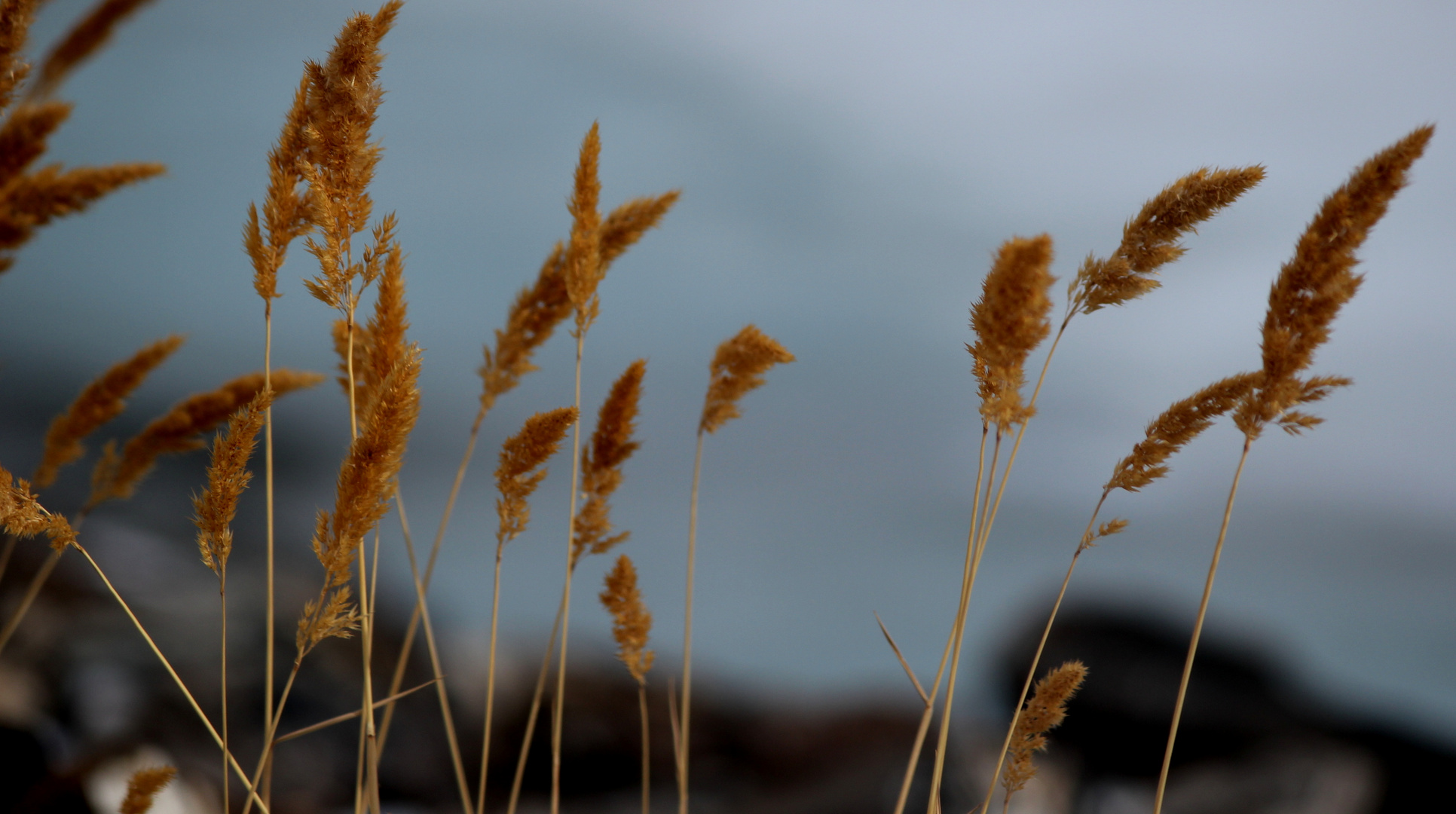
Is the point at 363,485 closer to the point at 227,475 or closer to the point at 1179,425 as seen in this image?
the point at 227,475

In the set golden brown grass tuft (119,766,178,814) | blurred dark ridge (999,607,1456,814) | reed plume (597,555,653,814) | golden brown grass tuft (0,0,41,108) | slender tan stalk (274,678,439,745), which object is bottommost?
blurred dark ridge (999,607,1456,814)

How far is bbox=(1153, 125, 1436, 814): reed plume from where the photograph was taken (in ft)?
2.92

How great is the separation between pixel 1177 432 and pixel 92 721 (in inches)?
174

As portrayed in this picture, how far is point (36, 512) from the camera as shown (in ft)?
3.32

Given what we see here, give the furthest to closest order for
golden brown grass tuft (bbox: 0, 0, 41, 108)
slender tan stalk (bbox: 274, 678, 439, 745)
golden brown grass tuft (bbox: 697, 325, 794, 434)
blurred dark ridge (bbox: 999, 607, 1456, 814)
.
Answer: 1. blurred dark ridge (bbox: 999, 607, 1456, 814)
2. golden brown grass tuft (bbox: 697, 325, 794, 434)
3. golden brown grass tuft (bbox: 0, 0, 41, 108)
4. slender tan stalk (bbox: 274, 678, 439, 745)

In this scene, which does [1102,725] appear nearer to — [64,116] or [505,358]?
[505,358]

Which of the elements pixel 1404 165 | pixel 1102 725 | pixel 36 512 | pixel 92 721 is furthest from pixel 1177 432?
pixel 1102 725

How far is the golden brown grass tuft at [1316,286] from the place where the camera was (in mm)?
889

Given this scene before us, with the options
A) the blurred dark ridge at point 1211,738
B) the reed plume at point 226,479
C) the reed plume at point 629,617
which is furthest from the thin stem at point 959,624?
the blurred dark ridge at point 1211,738

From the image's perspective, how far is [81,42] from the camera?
4.30 ft

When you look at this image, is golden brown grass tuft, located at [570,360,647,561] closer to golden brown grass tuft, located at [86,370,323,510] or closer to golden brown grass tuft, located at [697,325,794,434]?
golden brown grass tuft, located at [697,325,794,434]

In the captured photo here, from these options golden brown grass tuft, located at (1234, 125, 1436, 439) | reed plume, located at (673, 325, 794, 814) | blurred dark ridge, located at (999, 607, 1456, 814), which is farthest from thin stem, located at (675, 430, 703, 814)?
blurred dark ridge, located at (999, 607, 1456, 814)

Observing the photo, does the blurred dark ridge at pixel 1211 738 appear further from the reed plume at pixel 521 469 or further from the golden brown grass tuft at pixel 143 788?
the golden brown grass tuft at pixel 143 788

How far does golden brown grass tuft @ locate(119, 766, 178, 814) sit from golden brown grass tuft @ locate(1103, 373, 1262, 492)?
1.33 meters
